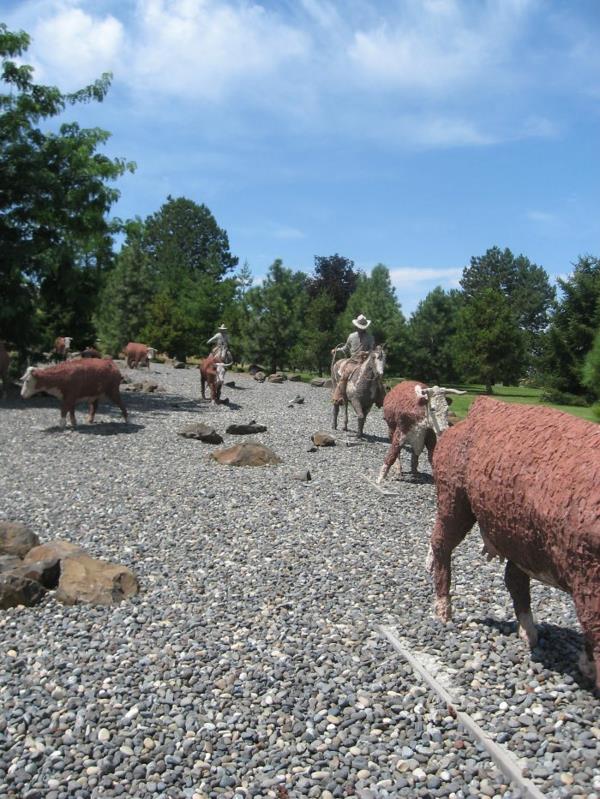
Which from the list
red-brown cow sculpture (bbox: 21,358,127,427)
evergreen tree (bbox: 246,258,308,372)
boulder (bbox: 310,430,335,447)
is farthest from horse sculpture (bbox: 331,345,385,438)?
evergreen tree (bbox: 246,258,308,372)

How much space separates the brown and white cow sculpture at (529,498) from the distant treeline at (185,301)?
16.9 m

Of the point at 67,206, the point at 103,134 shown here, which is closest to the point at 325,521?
the point at 67,206

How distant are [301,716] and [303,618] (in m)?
1.48

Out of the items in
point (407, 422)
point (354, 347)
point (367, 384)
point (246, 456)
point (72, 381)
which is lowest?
point (246, 456)

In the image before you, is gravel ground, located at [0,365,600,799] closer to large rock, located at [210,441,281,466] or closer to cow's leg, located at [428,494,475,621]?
cow's leg, located at [428,494,475,621]

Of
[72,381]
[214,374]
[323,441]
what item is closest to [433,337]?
[214,374]

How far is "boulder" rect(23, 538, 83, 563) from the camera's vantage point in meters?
6.80

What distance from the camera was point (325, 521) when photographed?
8.77 m

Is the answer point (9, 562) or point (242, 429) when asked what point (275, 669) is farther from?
point (242, 429)

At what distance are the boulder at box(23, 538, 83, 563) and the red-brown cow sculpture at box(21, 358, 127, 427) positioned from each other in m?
8.21

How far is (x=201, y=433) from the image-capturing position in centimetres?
1478

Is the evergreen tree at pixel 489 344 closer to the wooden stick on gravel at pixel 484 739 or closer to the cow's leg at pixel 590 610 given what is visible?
the wooden stick on gravel at pixel 484 739

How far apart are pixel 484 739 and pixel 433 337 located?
3977 cm

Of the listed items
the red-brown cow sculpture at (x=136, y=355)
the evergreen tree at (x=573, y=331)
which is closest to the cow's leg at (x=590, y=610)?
the evergreen tree at (x=573, y=331)
